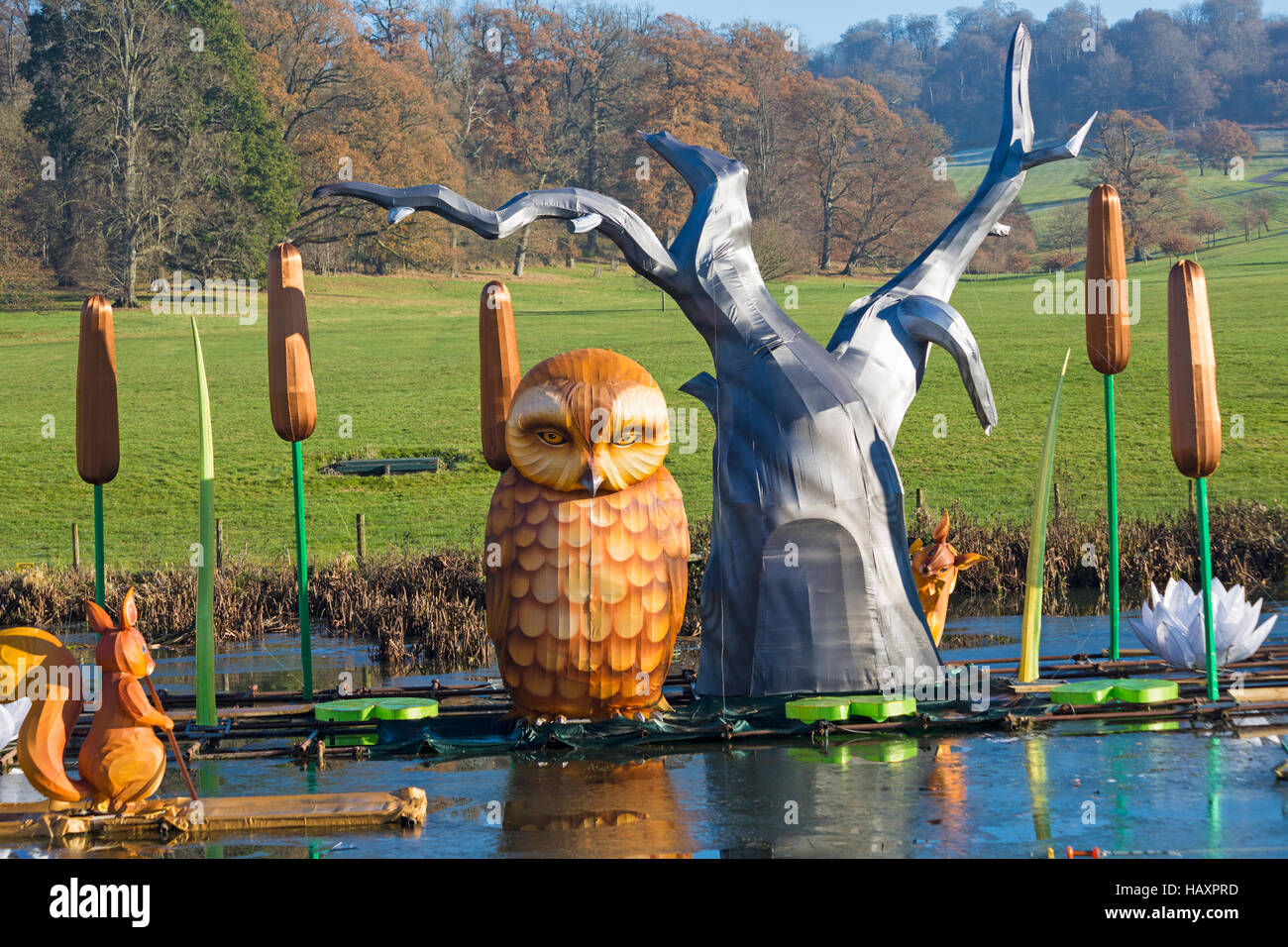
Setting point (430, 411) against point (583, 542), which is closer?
point (583, 542)

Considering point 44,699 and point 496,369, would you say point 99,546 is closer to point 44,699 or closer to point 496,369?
point 44,699

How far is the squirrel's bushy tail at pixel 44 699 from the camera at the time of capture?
8320mm

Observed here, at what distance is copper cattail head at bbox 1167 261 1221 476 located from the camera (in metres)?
10.3

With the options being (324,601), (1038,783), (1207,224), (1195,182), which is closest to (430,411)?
(324,601)

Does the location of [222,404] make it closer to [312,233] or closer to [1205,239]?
[312,233]

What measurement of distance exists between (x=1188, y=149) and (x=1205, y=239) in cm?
2584

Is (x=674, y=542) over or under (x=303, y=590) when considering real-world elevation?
over

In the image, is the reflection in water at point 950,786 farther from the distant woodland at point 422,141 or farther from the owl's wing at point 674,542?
the distant woodland at point 422,141

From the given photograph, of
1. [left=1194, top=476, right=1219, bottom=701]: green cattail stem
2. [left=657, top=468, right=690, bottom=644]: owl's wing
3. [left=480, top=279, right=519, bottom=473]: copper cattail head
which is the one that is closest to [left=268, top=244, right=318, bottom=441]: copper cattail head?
[left=480, top=279, right=519, bottom=473]: copper cattail head

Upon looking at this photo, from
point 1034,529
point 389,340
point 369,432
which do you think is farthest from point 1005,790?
point 389,340

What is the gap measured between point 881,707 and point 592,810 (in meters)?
2.55

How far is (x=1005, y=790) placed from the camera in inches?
335

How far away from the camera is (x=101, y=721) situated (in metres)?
8.39

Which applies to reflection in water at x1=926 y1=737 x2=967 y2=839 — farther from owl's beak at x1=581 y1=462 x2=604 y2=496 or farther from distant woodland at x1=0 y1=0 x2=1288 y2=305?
distant woodland at x1=0 y1=0 x2=1288 y2=305
